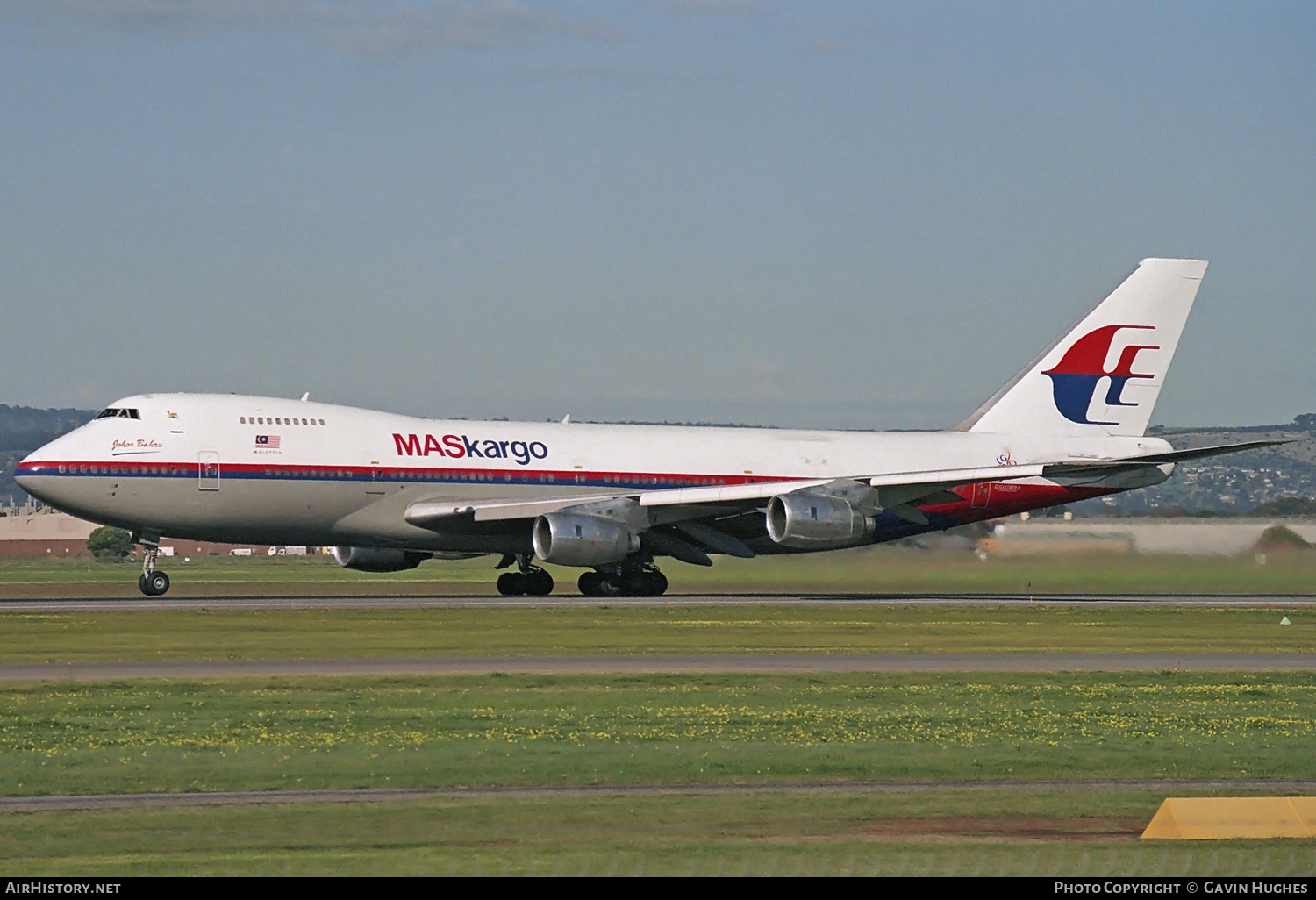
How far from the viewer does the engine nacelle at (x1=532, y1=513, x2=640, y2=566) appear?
46.5 m

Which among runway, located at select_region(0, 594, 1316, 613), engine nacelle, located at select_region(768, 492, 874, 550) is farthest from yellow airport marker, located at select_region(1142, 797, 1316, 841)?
engine nacelle, located at select_region(768, 492, 874, 550)

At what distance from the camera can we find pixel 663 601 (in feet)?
156

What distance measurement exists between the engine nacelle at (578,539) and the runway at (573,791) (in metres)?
29.9

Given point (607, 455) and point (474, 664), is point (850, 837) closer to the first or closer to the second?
point (474, 664)

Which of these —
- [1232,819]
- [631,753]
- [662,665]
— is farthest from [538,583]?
[1232,819]

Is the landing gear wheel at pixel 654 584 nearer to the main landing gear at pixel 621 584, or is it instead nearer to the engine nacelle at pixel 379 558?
the main landing gear at pixel 621 584

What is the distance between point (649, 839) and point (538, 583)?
125 ft

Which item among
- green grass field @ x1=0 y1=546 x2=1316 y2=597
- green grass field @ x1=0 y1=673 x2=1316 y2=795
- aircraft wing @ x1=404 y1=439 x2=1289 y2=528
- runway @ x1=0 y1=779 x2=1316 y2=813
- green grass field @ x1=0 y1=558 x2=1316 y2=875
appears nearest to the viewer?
green grass field @ x1=0 y1=558 x2=1316 y2=875

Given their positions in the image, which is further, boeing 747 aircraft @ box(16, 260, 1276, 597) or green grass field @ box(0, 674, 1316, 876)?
boeing 747 aircraft @ box(16, 260, 1276, 597)

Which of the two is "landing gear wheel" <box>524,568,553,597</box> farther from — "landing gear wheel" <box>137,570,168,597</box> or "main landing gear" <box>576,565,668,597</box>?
"landing gear wheel" <box>137,570,168,597</box>

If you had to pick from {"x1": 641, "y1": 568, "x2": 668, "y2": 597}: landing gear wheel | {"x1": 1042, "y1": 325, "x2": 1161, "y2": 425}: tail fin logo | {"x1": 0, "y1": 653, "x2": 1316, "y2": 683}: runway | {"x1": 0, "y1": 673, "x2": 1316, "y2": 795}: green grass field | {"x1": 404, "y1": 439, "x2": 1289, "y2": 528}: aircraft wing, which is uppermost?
{"x1": 1042, "y1": 325, "x2": 1161, "y2": 425}: tail fin logo

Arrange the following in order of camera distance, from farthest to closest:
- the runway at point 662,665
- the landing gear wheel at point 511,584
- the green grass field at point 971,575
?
the green grass field at point 971,575
the landing gear wheel at point 511,584
the runway at point 662,665

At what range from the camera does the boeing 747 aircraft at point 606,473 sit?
151ft

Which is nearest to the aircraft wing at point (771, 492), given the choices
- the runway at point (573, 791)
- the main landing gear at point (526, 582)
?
the main landing gear at point (526, 582)
